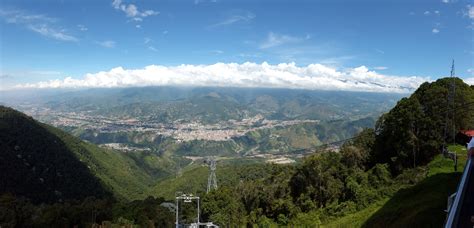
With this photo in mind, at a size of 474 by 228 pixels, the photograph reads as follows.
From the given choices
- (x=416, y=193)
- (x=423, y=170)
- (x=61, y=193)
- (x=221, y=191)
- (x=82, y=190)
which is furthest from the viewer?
(x=82, y=190)

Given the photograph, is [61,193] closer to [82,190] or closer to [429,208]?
[82,190]

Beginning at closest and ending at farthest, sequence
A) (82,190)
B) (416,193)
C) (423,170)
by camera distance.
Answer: (416,193) → (423,170) → (82,190)

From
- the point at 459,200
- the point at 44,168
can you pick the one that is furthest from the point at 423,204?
the point at 44,168

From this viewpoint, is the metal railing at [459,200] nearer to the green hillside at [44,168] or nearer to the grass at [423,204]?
the grass at [423,204]

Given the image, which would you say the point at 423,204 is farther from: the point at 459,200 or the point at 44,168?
the point at 44,168

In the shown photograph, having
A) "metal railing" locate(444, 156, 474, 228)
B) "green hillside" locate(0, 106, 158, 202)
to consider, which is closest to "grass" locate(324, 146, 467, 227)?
"metal railing" locate(444, 156, 474, 228)

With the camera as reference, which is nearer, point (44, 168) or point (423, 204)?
point (423, 204)

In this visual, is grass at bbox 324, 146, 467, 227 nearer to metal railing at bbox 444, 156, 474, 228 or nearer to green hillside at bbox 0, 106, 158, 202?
metal railing at bbox 444, 156, 474, 228

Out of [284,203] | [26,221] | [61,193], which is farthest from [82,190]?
[284,203]
